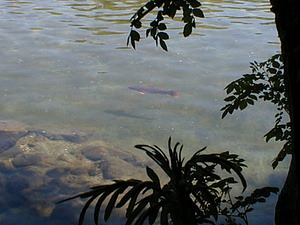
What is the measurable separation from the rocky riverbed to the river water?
245mm

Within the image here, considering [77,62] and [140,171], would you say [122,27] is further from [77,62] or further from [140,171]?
[140,171]

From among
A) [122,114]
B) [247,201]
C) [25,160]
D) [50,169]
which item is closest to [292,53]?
[247,201]

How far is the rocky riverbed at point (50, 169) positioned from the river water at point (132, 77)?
0.24 meters

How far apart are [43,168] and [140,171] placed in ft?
2.60

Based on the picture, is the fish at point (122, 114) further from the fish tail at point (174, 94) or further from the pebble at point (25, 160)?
the pebble at point (25, 160)

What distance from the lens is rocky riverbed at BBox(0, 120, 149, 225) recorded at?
3518mm

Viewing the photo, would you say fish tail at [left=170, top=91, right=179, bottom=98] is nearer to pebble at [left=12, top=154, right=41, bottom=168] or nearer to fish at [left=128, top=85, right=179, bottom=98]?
fish at [left=128, top=85, right=179, bottom=98]

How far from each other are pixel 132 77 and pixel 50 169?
268cm

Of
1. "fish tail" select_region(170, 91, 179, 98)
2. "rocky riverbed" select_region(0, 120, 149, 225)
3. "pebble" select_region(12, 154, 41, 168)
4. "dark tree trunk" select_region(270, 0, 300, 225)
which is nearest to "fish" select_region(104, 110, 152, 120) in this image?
"rocky riverbed" select_region(0, 120, 149, 225)

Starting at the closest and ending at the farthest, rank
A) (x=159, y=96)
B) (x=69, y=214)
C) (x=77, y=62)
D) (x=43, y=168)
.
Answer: (x=69, y=214)
(x=43, y=168)
(x=159, y=96)
(x=77, y=62)

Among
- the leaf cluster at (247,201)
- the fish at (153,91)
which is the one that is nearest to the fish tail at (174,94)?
the fish at (153,91)

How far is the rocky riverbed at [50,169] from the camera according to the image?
3.52 metres

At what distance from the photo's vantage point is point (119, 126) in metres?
5.19

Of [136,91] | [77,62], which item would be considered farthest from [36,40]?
[136,91]
